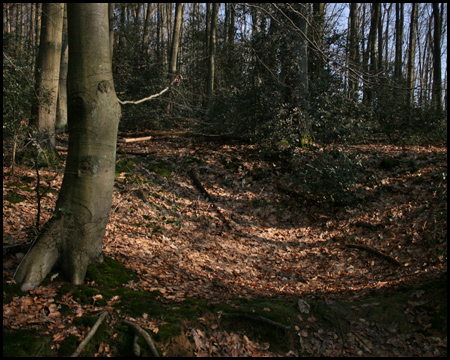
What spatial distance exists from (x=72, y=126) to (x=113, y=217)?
9.98ft

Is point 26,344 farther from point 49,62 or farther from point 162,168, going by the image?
point 49,62

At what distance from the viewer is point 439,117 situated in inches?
515

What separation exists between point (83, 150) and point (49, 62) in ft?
17.7

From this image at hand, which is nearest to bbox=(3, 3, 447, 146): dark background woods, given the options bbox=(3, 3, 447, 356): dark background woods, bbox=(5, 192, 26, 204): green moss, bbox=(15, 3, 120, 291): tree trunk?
bbox=(3, 3, 447, 356): dark background woods

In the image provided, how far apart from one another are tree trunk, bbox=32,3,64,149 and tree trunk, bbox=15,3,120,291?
14.4ft

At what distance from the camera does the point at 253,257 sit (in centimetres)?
683

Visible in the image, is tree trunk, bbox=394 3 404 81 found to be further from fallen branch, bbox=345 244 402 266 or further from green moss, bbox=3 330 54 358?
green moss, bbox=3 330 54 358

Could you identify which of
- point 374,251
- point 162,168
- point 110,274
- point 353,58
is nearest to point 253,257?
point 374,251

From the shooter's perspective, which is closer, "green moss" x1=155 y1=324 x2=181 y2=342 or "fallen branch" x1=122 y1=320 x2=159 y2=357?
"fallen branch" x1=122 y1=320 x2=159 y2=357

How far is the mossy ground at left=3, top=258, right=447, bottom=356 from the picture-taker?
11.5ft

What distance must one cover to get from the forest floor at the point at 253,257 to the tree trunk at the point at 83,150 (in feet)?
1.12

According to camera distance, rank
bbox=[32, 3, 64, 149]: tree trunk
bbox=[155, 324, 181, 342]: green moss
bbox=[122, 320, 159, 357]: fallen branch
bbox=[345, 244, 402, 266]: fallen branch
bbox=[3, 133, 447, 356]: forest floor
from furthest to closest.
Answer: bbox=[32, 3, 64, 149]: tree trunk, bbox=[345, 244, 402, 266]: fallen branch, bbox=[3, 133, 447, 356]: forest floor, bbox=[155, 324, 181, 342]: green moss, bbox=[122, 320, 159, 357]: fallen branch

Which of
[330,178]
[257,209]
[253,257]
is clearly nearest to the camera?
[253,257]

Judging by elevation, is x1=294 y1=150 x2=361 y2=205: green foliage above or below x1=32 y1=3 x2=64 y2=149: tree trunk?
below
